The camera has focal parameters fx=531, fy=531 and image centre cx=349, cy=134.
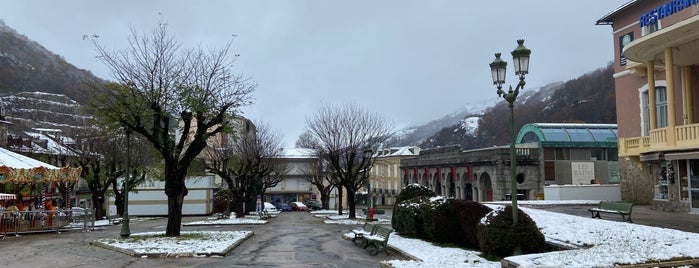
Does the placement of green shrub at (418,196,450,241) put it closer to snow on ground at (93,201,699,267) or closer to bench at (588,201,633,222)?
snow on ground at (93,201,699,267)

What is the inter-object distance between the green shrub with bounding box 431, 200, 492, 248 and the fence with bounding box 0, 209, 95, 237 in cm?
1811

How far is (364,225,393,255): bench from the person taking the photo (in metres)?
14.8

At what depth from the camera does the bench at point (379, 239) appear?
1484 centimetres

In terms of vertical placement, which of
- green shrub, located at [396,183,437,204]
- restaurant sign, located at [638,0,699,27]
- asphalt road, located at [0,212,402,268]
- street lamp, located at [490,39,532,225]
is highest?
restaurant sign, located at [638,0,699,27]

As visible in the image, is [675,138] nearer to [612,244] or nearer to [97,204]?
[612,244]

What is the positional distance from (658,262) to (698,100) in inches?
682

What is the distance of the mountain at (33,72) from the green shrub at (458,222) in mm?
81085

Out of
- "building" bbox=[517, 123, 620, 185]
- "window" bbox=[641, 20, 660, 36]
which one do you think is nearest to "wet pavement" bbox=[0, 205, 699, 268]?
"window" bbox=[641, 20, 660, 36]

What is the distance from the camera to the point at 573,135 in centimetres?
4700

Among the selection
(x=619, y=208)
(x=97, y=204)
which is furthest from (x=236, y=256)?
(x=97, y=204)

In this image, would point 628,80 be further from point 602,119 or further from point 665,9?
point 602,119

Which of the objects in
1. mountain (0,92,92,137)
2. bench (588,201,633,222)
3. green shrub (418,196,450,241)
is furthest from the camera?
mountain (0,92,92,137)

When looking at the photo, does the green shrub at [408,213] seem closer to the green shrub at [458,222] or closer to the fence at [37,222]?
the green shrub at [458,222]

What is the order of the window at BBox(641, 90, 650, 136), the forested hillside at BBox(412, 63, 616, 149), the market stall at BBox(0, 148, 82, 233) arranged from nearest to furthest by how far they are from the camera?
1. the market stall at BBox(0, 148, 82, 233)
2. the window at BBox(641, 90, 650, 136)
3. the forested hillside at BBox(412, 63, 616, 149)
